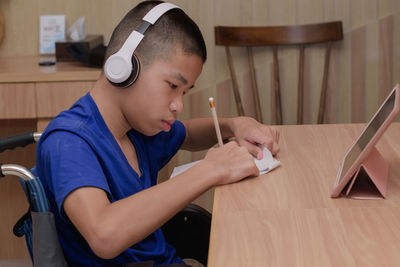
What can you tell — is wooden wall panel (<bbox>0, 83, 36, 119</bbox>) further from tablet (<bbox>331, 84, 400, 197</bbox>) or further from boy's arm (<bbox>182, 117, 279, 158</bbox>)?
tablet (<bbox>331, 84, 400, 197</bbox>)

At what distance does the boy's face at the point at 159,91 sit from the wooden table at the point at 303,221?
185 mm

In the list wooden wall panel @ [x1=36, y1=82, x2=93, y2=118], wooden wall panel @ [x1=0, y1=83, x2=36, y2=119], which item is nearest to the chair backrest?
wooden wall panel @ [x1=36, y1=82, x2=93, y2=118]

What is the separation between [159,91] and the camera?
1.06 meters

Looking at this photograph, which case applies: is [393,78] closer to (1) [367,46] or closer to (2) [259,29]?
(1) [367,46]

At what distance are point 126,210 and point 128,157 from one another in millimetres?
297

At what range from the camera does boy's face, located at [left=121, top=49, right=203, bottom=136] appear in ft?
3.51

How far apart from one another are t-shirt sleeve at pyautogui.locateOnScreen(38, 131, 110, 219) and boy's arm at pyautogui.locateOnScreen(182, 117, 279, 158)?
1.25 ft

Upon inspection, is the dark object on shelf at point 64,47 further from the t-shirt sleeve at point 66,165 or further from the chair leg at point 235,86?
the t-shirt sleeve at point 66,165

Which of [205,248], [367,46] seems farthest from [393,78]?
[205,248]

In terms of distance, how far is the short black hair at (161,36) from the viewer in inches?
42.6

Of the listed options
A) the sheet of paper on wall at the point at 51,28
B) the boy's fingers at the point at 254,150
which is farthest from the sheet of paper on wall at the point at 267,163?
the sheet of paper on wall at the point at 51,28

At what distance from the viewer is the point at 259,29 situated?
2385 millimetres

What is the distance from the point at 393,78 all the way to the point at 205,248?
155cm

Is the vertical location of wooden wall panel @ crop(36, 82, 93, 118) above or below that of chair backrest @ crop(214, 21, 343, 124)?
below
